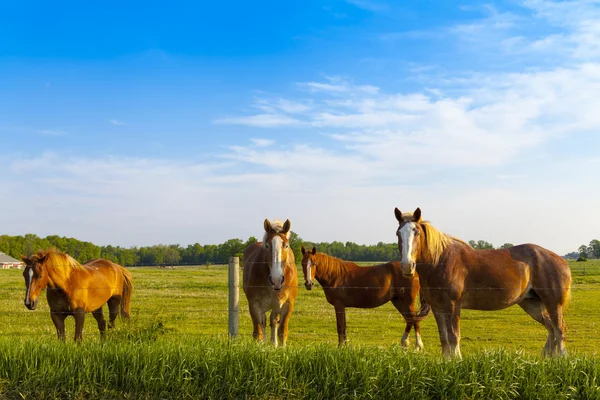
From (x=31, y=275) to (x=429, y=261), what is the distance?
241 inches

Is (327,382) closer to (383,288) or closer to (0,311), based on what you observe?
(383,288)

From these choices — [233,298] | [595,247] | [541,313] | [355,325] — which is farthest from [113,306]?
[595,247]

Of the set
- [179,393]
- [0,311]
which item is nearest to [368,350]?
[179,393]

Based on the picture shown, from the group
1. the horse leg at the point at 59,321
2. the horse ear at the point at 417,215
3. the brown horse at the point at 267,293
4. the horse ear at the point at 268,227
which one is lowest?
the horse leg at the point at 59,321

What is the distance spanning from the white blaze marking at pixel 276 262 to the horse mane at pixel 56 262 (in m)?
3.75

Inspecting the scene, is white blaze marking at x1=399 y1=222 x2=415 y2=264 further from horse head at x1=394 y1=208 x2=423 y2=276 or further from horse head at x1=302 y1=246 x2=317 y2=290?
horse head at x1=302 y1=246 x2=317 y2=290

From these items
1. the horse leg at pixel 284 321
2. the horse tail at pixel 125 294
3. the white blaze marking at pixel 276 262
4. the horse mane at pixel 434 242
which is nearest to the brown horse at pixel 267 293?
the horse leg at pixel 284 321

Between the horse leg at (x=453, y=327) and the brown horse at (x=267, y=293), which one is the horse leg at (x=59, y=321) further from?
the horse leg at (x=453, y=327)

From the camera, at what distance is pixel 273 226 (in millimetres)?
7504

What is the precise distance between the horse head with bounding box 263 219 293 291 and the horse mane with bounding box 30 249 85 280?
137 inches

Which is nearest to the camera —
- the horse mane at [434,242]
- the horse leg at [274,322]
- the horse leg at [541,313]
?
the horse mane at [434,242]

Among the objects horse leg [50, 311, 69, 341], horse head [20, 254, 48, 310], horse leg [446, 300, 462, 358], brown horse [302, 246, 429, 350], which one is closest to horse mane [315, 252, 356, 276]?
brown horse [302, 246, 429, 350]

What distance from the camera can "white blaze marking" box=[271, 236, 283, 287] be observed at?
707cm

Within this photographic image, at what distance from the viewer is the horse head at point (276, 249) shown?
7078mm
